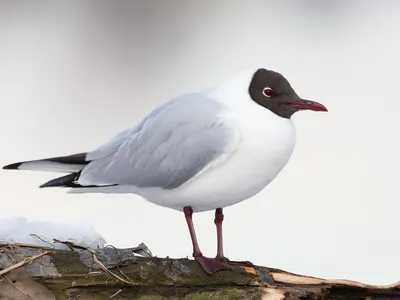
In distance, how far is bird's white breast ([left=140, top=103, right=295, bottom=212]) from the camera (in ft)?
3.87

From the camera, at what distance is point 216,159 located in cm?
118

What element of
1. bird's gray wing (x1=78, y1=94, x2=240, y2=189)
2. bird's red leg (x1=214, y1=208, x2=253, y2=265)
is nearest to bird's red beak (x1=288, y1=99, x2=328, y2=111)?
bird's gray wing (x1=78, y1=94, x2=240, y2=189)

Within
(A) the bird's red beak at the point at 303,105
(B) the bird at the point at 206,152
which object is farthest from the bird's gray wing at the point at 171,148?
(A) the bird's red beak at the point at 303,105

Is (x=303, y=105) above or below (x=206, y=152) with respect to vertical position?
above

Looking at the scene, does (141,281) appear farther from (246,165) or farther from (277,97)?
(277,97)

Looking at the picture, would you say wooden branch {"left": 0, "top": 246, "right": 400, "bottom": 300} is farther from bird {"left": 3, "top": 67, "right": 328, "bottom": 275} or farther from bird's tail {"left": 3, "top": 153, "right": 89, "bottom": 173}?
bird's tail {"left": 3, "top": 153, "right": 89, "bottom": 173}

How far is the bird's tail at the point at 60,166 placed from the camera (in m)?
1.29

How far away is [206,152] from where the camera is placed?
1.18 meters

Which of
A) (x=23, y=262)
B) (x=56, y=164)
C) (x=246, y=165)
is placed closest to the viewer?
(x=23, y=262)

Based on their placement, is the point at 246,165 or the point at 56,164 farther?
the point at 56,164

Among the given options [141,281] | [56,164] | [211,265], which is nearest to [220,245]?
[211,265]

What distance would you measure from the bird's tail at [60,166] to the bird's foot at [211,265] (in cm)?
28

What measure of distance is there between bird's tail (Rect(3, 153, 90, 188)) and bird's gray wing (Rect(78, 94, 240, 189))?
0.9 inches

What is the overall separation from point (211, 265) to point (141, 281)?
0.46ft
